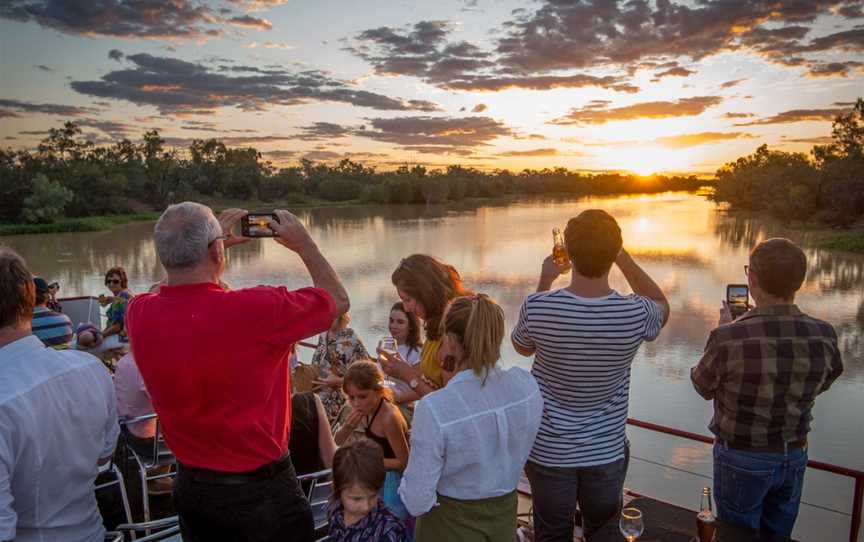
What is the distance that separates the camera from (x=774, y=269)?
2484 millimetres

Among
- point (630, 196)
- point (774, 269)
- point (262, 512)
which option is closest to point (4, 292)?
point (262, 512)

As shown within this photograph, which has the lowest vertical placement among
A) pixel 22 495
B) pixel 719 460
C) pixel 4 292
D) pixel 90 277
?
pixel 90 277

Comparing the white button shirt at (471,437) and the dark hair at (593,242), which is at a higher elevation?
the dark hair at (593,242)

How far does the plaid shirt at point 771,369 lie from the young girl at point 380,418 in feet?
4.62

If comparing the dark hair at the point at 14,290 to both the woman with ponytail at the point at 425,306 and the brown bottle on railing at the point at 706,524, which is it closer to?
the woman with ponytail at the point at 425,306

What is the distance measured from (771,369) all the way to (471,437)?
144cm

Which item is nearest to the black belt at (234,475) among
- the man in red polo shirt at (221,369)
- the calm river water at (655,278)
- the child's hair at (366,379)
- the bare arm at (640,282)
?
the man in red polo shirt at (221,369)

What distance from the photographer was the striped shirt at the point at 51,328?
400 cm

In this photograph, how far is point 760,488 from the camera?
8.54ft

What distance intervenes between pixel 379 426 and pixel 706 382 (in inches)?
58.0

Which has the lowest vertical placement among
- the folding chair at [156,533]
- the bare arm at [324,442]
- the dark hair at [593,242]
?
the folding chair at [156,533]

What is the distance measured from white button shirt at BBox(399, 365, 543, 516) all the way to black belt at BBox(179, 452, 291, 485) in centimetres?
42

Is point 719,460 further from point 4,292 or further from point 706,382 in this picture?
point 4,292

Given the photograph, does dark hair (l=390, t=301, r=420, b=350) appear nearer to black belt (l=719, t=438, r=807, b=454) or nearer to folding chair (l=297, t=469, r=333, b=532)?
folding chair (l=297, t=469, r=333, b=532)
